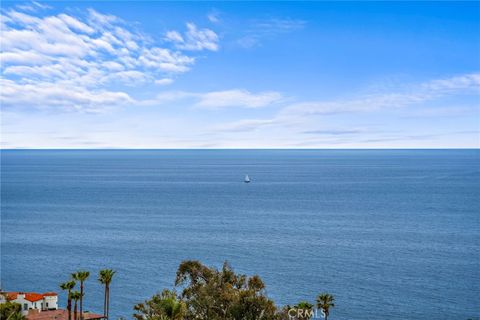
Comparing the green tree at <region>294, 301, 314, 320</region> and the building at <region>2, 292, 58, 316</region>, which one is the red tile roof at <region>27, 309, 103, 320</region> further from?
the green tree at <region>294, 301, 314, 320</region>

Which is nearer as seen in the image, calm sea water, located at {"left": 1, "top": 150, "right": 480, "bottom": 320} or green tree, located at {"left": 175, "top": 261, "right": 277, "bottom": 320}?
green tree, located at {"left": 175, "top": 261, "right": 277, "bottom": 320}

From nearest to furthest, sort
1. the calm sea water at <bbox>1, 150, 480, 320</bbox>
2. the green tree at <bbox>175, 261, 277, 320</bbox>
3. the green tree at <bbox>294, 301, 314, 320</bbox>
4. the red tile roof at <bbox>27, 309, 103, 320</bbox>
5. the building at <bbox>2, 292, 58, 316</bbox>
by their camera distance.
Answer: the green tree at <bbox>175, 261, 277, 320</bbox> < the green tree at <bbox>294, 301, 314, 320</bbox> < the red tile roof at <bbox>27, 309, 103, 320</bbox> < the building at <bbox>2, 292, 58, 316</bbox> < the calm sea water at <bbox>1, 150, 480, 320</bbox>

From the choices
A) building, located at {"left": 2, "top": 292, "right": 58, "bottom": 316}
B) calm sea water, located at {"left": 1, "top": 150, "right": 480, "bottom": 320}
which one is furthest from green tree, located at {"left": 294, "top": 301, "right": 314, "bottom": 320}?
building, located at {"left": 2, "top": 292, "right": 58, "bottom": 316}

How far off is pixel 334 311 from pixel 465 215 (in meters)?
76.1

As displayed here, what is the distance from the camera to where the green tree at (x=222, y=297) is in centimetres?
2966

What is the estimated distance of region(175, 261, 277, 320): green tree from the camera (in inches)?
1168

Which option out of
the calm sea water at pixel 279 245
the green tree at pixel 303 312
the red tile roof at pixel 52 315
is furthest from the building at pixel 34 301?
the green tree at pixel 303 312

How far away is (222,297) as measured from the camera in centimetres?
3125

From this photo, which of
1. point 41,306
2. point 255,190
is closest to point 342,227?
point 41,306

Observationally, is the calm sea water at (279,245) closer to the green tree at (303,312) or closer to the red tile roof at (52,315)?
the red tile roof at (52,315)

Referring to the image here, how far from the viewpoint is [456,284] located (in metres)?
65.5

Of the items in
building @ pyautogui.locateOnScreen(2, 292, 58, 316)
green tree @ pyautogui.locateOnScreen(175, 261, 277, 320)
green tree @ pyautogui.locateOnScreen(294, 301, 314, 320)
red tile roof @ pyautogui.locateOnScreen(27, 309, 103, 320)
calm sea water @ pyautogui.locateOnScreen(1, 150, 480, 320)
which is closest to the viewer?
green tree @ pyautogui.locateOnScreen(175, 261, 277, 320)

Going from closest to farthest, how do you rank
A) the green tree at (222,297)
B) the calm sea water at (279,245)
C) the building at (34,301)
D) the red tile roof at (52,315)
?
the green tree at (222,297) < the red tile roof at (52,315) < the building at (34,301) < the calm sea water at (279,245)

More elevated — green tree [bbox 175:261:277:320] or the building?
green tree [bbox 175:261:277:320]
